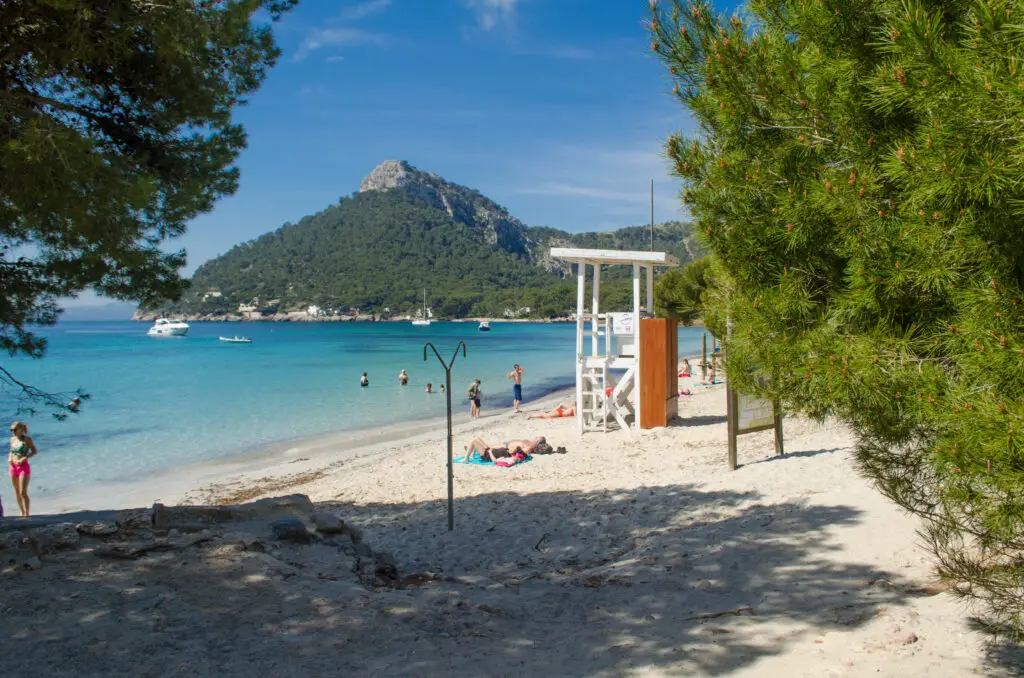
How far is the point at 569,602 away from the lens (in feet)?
15.0

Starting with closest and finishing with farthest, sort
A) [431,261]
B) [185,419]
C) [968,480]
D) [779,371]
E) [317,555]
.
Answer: [968,480], [779,371], [317,555], [185,419], [431,261]

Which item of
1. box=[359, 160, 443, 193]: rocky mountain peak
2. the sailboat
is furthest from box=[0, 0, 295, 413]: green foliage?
box=[359, 160, 443, 193]: rocky mountain peak

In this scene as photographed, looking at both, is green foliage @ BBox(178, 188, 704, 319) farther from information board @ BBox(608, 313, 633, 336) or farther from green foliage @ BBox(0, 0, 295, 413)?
green foliage @ BBox(0, 0, 295, 413)

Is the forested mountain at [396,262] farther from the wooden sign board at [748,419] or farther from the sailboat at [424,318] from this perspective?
the wooden sign board at [748,419]

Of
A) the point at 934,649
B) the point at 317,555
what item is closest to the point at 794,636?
the point at 934,649

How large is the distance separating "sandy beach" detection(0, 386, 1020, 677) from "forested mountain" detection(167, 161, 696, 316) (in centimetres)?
12901

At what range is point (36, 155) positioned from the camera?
12.7ft

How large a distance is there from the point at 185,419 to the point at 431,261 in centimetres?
14086

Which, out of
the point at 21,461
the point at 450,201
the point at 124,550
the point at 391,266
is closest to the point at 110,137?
the point at 124,550

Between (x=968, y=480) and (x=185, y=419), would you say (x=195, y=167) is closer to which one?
(x=968, y=480)

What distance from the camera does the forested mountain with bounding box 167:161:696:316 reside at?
488 feet

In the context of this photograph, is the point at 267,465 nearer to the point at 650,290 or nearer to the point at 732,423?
the point at 650,290

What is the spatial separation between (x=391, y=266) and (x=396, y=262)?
2639 mm

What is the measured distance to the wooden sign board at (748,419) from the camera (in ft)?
28.3
